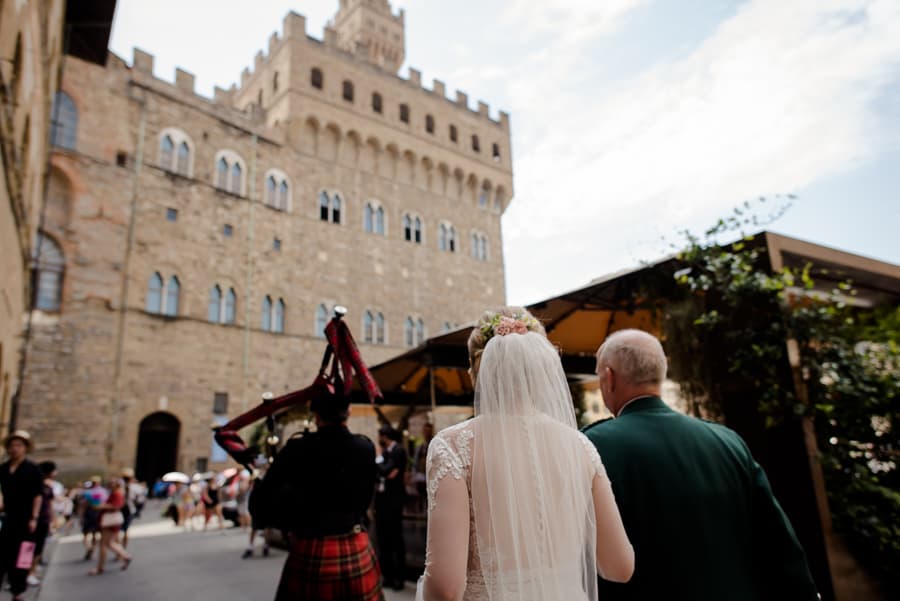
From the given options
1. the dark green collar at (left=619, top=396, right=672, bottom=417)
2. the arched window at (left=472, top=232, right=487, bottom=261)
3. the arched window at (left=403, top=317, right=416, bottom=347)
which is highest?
the arched window at (left=472, top=232, right=487, bottom=261)

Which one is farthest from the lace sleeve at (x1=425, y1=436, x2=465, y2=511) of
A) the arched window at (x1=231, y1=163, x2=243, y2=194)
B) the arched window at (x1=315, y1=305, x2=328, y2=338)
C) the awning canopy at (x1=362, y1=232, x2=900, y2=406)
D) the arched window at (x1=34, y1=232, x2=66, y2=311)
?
the arched window at (x1=231, y1=163, x2=243, y2=194)

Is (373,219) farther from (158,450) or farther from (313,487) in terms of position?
(313,487)

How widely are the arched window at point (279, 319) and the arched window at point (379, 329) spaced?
4.47m

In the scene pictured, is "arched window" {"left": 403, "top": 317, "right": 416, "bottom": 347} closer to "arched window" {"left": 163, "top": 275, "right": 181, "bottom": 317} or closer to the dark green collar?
"arched window" {"left": 163, "top": 275, "right": 181, "bottom": 317}

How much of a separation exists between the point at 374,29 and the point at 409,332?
22.7 m

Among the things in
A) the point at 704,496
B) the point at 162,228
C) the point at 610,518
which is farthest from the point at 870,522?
the point at 162,228

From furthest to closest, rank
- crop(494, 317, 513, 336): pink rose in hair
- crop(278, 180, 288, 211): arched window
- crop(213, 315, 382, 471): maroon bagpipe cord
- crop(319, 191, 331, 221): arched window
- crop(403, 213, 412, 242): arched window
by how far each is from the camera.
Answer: crop(403, 213, 412, 242): arched window < crop(319, 191, 331, 221): arched window < crop(278, 180, 288, 211): arched window < crop(213, 315, 382, 471): maroon bagpipe cord < crop(494, 317, 513, 336): pink rose in hair

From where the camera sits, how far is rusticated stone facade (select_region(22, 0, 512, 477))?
58.6ft

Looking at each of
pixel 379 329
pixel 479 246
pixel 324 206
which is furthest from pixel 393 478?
pixel 479 246

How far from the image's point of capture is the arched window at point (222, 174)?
22203 mm

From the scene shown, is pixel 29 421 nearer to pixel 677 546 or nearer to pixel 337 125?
pixel 337 125

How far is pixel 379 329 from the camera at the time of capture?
2555cm

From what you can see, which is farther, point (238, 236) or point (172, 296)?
point (238, 236)

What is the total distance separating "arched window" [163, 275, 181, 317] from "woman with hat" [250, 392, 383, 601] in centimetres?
1860
